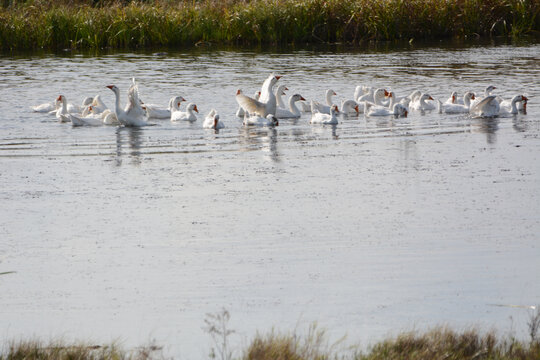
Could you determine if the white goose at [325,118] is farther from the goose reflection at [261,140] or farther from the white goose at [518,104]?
the white goose at [518,104]

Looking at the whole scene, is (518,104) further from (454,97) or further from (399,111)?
(399,111)

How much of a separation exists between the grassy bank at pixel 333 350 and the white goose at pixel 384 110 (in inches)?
449

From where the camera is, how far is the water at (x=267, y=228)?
6527mm

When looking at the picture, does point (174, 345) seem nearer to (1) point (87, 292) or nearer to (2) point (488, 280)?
(1) point (87, 292)

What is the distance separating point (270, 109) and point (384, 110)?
2.09 meters

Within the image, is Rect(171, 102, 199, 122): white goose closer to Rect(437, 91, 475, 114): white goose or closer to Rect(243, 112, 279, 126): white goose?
Rect(243, 112, 279, 126): white goose

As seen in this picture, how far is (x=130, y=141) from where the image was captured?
14586 millimetres

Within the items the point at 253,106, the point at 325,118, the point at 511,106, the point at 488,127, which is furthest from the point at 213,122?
the point at 511,106

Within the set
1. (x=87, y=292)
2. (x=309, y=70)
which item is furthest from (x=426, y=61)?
(x=87, y=292)

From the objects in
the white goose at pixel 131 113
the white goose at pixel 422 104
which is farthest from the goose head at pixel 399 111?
the white goose at pixel 131 113

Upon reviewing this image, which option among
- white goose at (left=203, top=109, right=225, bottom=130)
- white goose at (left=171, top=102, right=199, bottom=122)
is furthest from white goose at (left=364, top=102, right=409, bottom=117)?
white goose at (left=171, top=102, right=199, bottom=122)

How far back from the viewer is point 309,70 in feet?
81.7

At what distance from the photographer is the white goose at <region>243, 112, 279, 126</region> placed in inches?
632

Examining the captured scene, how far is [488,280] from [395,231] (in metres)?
1.61
